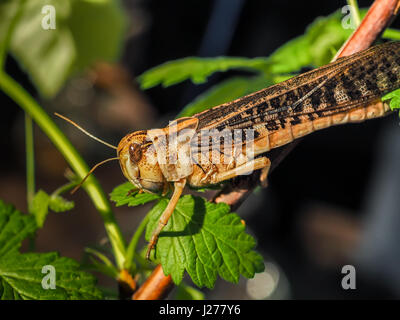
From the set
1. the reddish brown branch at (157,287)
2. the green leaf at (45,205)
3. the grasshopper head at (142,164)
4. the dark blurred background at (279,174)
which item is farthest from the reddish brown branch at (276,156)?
the dark blurred background at (279,174)

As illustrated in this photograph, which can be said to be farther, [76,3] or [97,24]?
[97,24]

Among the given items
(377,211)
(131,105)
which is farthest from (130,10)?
(377,211)

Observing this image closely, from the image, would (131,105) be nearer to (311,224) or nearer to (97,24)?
(311,224)

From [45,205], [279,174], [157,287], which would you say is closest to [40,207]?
[45,205]

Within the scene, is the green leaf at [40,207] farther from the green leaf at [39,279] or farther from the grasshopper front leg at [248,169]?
the grasshopper front leg at [248,169]

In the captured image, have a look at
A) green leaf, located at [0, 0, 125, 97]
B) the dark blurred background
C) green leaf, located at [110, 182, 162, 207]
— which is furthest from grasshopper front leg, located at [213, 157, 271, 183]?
the dark blurred background
